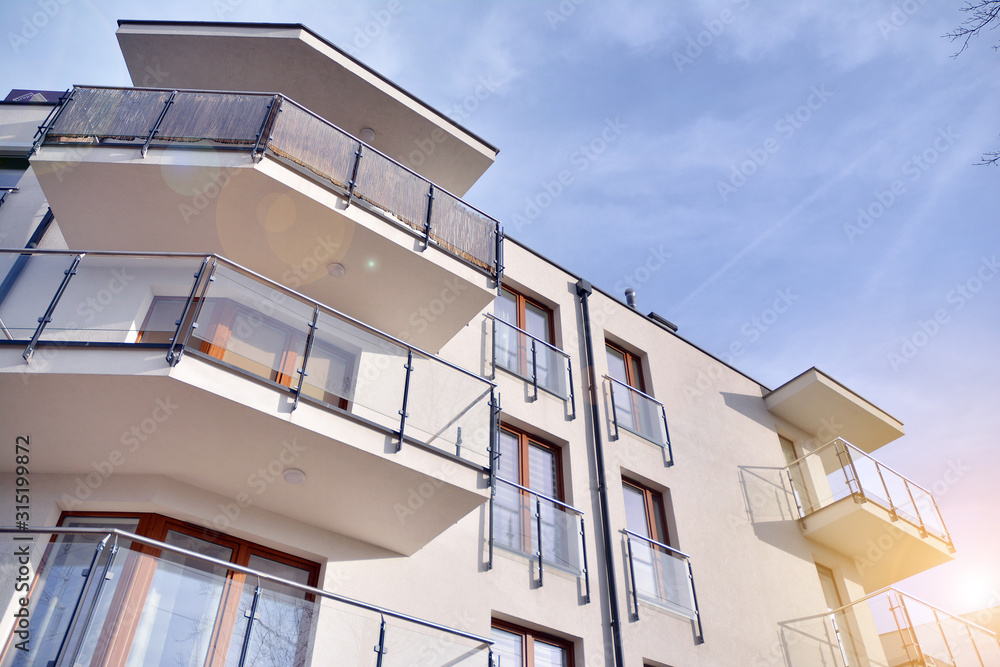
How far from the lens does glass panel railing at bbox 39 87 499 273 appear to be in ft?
24.9

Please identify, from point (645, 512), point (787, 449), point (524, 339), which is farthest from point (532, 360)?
point (787, 449)

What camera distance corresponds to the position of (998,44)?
577 cm

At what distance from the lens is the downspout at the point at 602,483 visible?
8.84 m

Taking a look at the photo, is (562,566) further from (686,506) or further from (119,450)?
(119,450)

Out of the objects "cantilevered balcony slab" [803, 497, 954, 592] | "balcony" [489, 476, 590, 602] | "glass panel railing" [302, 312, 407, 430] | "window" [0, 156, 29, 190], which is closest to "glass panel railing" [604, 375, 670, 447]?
"balcony" [489, 476, 590, 602]

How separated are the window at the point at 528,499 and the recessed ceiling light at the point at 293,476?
2649mm

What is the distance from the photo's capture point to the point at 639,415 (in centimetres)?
1169

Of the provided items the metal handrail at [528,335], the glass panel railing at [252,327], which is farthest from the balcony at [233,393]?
the metal handrail at [528,335]

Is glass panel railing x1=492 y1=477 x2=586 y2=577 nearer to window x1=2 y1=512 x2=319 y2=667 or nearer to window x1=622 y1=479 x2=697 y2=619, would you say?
window x1=622 y1=479 x2=697 y2=619

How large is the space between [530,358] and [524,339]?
305 mm

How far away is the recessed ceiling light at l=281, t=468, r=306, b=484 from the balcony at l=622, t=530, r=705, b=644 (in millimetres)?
4658

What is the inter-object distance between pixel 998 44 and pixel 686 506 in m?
7.25

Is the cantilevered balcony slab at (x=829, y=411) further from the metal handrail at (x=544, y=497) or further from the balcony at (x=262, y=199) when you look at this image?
the balcony at (x=262, y=199)

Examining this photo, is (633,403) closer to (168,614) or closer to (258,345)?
(258,345)
